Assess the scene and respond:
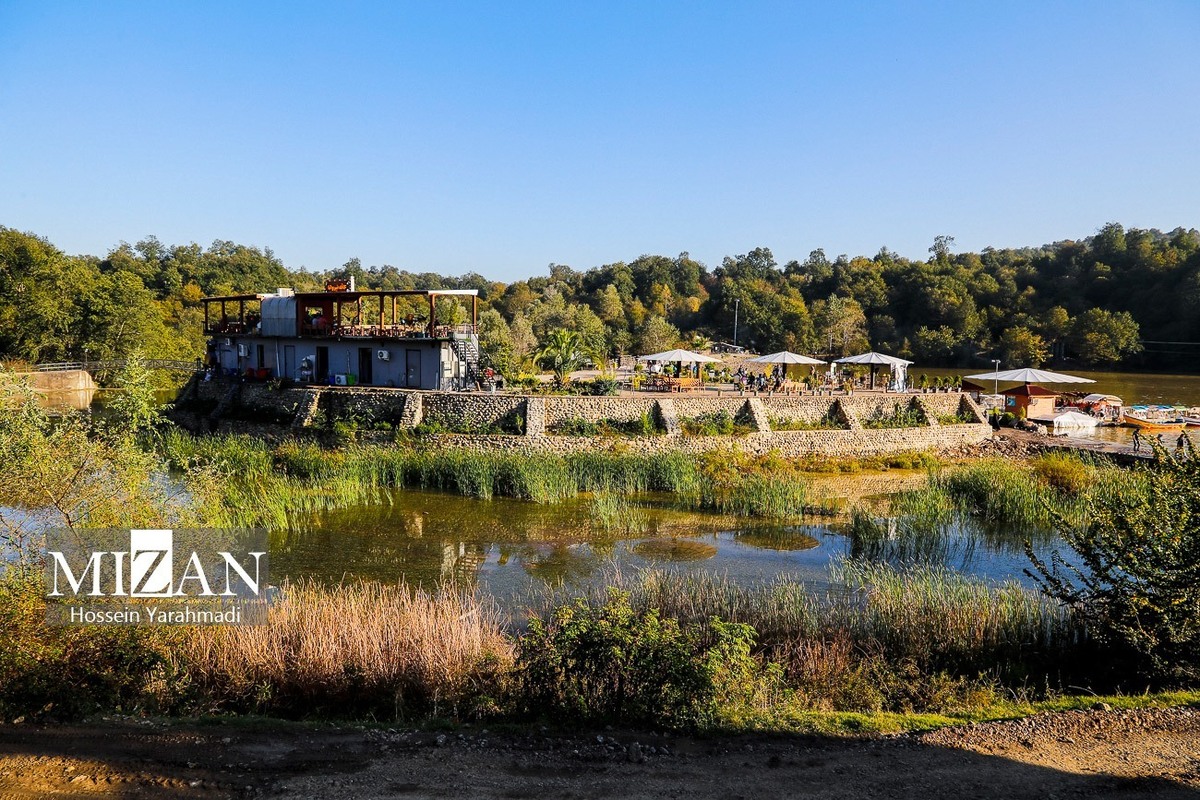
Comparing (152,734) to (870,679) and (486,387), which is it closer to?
(870,679)

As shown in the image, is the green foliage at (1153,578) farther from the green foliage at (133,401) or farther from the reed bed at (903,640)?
the green foliage at (133,401)

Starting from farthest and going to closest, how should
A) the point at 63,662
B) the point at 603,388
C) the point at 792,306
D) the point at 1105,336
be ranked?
the point at 792,306 → the point at 1105,336 → the point at 603,388 → the point at 63,662

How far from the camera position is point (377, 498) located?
2333cm

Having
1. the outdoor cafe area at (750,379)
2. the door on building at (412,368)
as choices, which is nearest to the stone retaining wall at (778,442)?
the outdoor cafe area at (750,379)

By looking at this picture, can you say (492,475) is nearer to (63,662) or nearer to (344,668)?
(344,668)

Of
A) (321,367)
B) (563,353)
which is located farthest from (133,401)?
(563,353)

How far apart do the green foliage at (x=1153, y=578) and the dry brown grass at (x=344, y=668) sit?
829 cm

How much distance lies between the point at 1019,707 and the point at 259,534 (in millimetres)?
15533

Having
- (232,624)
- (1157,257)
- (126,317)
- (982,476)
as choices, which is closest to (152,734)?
(232,624)

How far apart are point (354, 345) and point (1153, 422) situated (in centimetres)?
3759

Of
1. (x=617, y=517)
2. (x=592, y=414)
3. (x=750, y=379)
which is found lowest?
(x=617, y=517)

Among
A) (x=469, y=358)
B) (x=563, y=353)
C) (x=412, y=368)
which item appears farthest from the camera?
(x=563, y=353)

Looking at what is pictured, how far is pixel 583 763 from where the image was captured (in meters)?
7.96

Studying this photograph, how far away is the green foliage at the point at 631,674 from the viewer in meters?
8.91
